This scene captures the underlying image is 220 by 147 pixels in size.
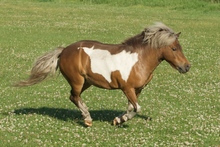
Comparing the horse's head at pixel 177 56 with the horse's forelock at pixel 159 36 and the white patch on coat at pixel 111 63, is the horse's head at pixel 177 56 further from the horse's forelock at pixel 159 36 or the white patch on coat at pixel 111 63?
the white patch on coat at pixel 111 63

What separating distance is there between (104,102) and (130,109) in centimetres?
324

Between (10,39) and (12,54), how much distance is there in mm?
5551

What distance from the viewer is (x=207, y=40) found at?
3262 cm

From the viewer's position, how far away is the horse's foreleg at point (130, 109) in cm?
1212

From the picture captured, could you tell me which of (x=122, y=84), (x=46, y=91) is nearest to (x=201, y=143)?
(x=122, y=84)

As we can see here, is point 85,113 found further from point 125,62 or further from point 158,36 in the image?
point 158,36

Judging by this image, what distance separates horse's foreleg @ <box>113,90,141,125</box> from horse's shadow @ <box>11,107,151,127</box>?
0.79m

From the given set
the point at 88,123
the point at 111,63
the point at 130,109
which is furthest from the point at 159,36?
the point at 88,123

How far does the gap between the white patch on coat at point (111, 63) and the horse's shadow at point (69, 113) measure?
1.69 metres

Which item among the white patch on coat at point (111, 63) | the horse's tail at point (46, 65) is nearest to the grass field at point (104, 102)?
the horse's tail at point (46, 65)

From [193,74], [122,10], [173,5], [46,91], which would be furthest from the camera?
[173,5]

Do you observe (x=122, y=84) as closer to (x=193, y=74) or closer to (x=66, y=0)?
(x=193, y=74)

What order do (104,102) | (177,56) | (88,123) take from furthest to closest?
(104,102), (88,123), (177,56)

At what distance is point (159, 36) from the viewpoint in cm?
1227
